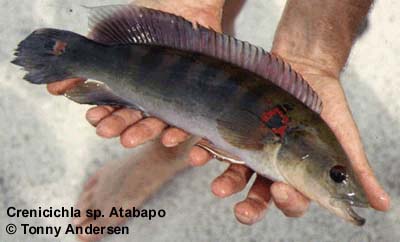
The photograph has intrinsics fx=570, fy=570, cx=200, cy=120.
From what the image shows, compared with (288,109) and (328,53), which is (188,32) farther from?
(328,53)

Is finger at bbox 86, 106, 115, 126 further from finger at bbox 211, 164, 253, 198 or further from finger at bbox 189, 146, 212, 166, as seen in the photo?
finger at bbox 211, 164, 253, 198

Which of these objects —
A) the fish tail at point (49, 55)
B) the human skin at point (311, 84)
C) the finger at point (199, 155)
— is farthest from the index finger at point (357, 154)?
the fish tail at point (49, 55)

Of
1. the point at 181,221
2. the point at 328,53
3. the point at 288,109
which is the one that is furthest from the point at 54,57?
the point at 328,53

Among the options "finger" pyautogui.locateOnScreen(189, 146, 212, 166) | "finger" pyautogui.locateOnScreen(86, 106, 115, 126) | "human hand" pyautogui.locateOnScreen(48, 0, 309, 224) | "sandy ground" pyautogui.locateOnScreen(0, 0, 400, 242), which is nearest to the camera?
"human hand" pyautogui.locateOnScreen(48, 0, 309, 224)

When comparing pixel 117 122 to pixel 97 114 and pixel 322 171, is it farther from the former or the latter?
pixel 322 171

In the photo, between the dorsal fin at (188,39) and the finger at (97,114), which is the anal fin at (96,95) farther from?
the dorsal fin at (188,39)

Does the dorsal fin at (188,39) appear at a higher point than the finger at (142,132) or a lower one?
higher

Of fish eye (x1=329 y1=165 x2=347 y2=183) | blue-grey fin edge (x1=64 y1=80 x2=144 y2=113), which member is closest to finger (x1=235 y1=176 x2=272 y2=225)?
fish eye (x1=329 y1=165 x2=347 y2=183)

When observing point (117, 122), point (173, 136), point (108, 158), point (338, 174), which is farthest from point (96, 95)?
point (338, 174)
